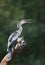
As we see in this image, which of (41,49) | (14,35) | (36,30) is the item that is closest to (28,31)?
(36,30)

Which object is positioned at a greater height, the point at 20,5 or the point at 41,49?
the point at 20,5

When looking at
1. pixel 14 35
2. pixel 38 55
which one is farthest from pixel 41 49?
pixel 14 35

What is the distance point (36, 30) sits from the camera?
8883 millimetres

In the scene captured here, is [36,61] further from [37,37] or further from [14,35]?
[14,35]

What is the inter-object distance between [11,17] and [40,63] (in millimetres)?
937

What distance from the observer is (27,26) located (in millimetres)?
8844

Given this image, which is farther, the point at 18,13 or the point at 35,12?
the point at 35,12

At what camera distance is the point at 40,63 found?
8.79 m

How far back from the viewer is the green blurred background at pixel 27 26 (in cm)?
862

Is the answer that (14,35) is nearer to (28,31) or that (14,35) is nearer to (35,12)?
(28,31)

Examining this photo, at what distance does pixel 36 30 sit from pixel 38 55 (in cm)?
71

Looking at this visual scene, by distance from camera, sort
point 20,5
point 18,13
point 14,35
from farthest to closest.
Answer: point 20,5 → point 18,13 → point 14,35

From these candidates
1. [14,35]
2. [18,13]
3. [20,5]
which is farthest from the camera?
[20,5]

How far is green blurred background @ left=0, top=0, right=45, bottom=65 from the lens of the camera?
8617mm
